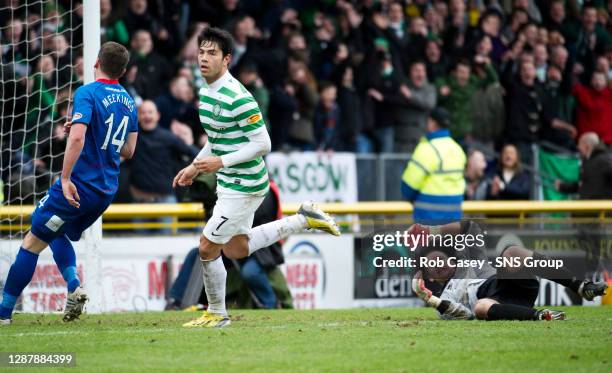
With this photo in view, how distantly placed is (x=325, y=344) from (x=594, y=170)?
9998 mm

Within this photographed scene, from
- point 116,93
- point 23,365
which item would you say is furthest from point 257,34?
point 23,365

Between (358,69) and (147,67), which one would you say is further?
(358,69)

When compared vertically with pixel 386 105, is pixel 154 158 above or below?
below

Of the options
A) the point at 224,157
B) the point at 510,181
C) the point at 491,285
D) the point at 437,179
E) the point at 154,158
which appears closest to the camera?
the point at 224,157

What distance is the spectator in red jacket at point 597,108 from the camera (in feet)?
66.0

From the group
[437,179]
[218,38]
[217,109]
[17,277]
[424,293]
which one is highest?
[218,38]

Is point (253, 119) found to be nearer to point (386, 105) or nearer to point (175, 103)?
point (175, 103)

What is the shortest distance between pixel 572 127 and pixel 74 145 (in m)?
12.2

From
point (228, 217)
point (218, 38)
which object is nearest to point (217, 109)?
point (218, 38)

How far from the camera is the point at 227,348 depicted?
27.2 ft

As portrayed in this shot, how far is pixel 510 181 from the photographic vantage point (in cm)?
1756

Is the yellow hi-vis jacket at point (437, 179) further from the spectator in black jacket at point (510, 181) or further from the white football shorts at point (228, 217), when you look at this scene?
the white football shorts at point (228, 217)

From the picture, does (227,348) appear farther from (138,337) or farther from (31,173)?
(31,173)

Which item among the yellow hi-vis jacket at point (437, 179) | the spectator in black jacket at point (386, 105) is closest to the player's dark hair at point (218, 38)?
the yellow hi-vis jacket at point (437, 179)
